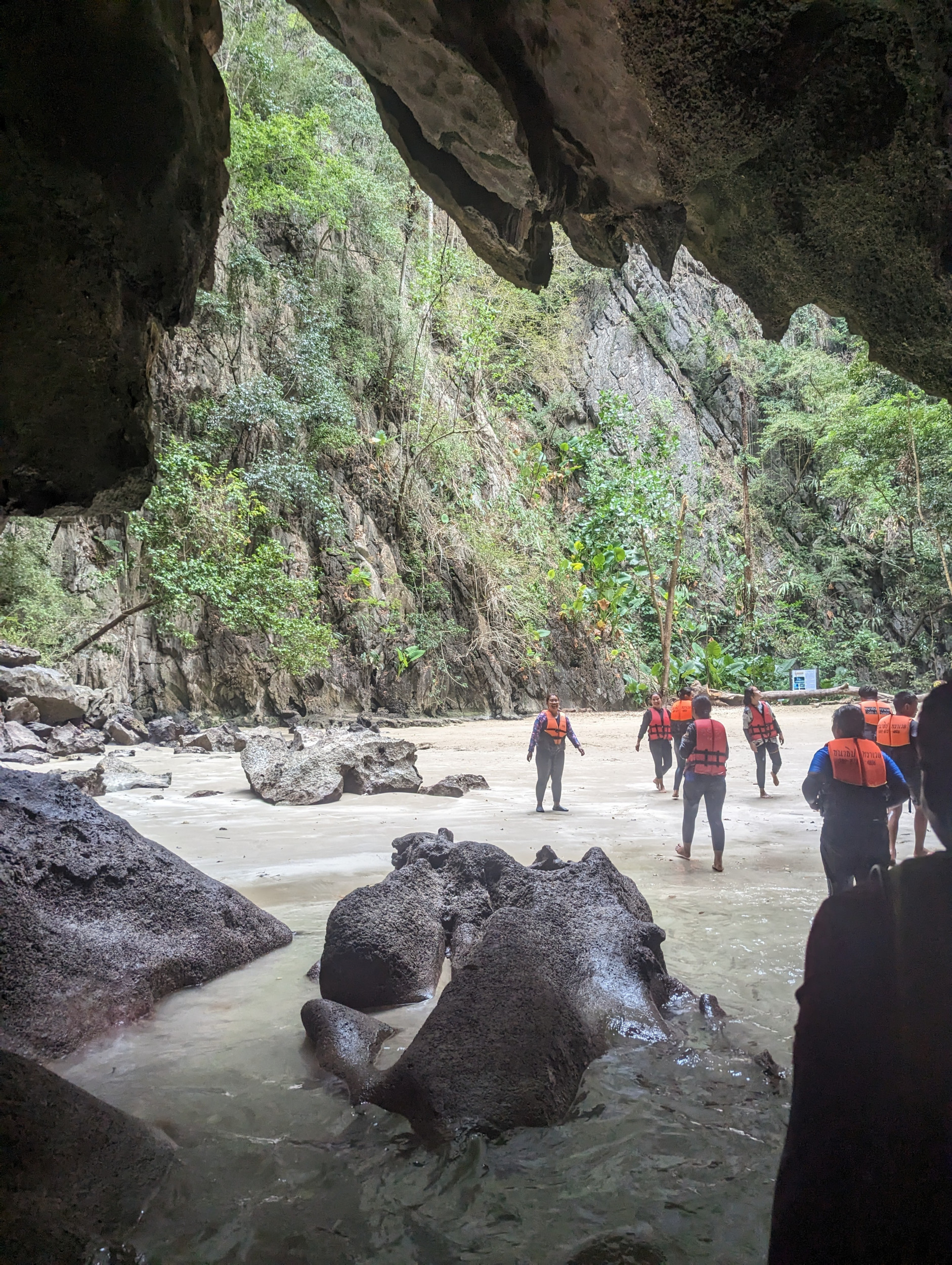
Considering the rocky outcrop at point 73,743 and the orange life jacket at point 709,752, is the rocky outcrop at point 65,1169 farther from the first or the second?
the rocky outcrop at point 73,743

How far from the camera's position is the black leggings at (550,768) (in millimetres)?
9031

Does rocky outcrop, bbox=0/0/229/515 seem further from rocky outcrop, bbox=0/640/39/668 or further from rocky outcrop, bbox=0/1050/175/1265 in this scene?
rocky outcrop, bbox=0/640/39/668

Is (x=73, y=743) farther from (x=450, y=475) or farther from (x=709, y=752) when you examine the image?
(x=450, y=475)

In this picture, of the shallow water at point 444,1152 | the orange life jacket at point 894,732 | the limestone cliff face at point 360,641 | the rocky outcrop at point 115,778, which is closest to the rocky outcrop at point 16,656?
the limestone cliff face at point 360,641

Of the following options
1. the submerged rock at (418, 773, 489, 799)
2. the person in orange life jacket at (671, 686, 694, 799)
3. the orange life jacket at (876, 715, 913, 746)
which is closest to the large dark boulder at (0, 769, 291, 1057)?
the orange life jacket at (876, 715, 913, 746)

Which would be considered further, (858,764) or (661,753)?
(661,753)

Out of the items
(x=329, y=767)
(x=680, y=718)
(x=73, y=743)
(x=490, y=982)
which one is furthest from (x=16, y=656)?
(x=490, y=982)

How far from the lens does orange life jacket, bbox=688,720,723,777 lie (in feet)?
22.5

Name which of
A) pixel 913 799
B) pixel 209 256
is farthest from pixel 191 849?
pixel 913 799

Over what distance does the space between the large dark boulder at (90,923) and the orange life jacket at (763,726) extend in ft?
23.6

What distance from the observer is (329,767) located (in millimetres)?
9617

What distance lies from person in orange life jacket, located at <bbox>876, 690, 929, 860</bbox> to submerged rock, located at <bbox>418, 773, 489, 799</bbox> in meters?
5.26

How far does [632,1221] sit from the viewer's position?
2184 mm

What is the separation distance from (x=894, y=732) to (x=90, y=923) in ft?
20.3
